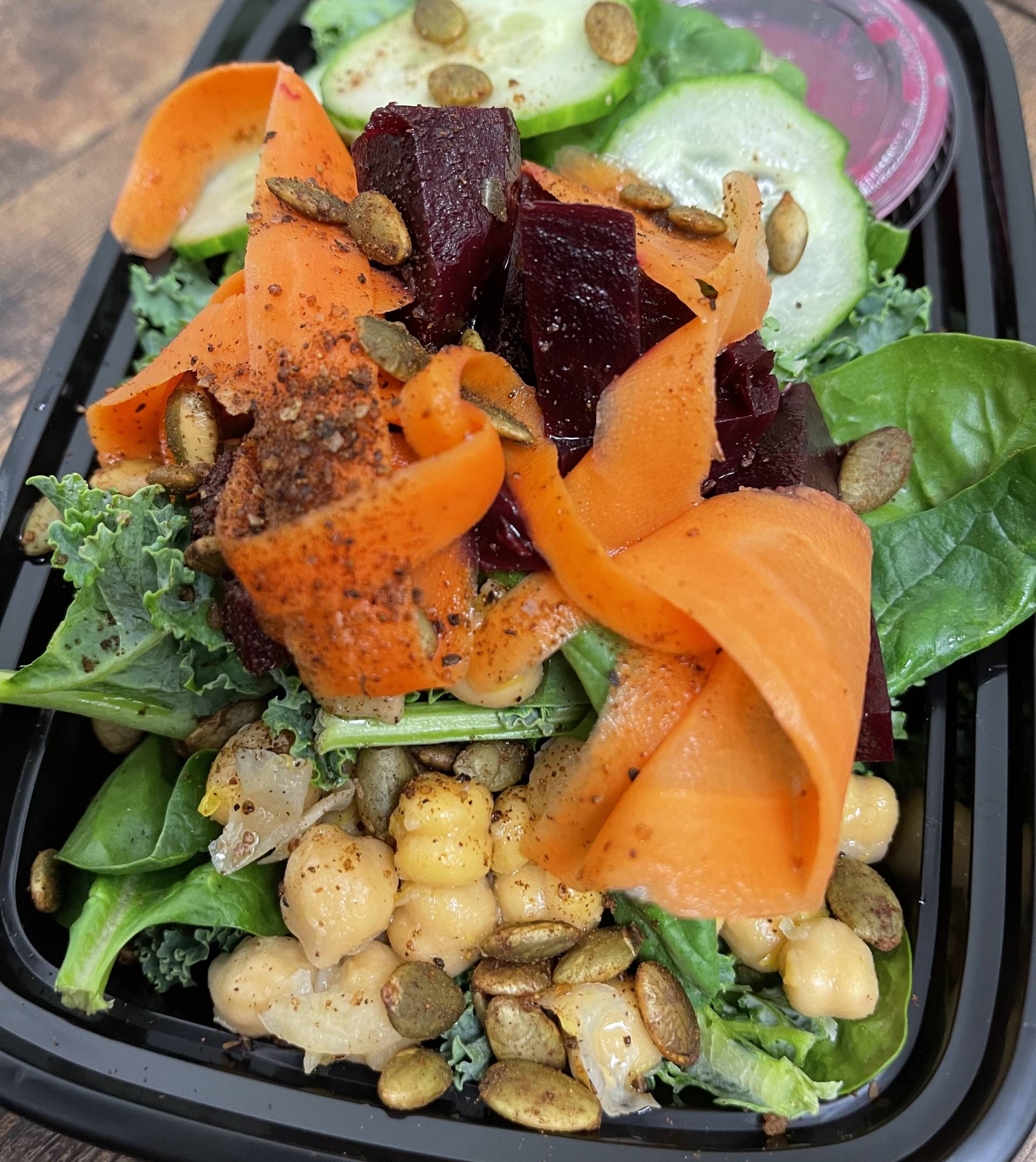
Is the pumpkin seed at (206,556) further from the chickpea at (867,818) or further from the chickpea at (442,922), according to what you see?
the chickpea at (867,818)

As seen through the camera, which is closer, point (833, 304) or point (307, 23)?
point (833, 304)

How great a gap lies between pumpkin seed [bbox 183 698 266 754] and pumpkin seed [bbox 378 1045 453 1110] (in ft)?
2.19

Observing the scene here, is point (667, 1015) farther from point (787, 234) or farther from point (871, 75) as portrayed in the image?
point (871, 75)

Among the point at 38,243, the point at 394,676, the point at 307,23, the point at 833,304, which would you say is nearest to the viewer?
the point at 394,676

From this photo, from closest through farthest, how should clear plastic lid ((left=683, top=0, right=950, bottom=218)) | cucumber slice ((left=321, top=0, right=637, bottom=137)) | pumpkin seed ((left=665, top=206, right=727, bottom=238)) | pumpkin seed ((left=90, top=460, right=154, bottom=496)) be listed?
pumpkin seed ((left=90, top=460, right=154, bottom=496))
pumpkin seed ((left=665, top=206, right=727, bottom=238))
cucumber slice ((left=321, top=0, right=637, bottom=137))
clear plastic lid ((left=683, top=0, right=950, bottom=218))

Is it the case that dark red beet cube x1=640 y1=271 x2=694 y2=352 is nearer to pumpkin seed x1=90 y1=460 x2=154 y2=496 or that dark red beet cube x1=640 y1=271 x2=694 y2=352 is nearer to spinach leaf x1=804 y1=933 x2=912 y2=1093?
pumpkin seed x1=90 y1=460 x2=154 y2=496

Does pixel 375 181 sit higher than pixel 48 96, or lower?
lower

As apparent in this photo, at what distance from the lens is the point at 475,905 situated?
5.33 feet

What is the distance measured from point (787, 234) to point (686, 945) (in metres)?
1.57

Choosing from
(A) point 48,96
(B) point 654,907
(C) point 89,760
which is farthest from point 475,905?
(A) point 48,96

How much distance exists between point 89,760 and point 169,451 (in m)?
0.73

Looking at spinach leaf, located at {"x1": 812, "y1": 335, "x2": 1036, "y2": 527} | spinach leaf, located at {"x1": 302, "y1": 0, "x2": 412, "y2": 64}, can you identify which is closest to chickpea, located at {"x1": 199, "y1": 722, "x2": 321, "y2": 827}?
spinach leaf, located at {"x1": 812, "y1": 335, "x2": 1036, "y2": 527}

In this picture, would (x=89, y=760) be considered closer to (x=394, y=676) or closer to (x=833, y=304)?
(x=394, y=676)

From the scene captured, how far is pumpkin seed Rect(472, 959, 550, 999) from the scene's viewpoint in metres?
1.60
